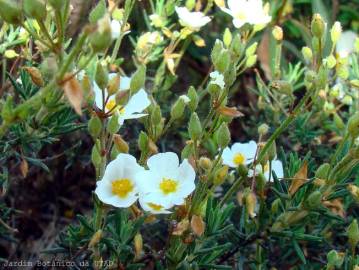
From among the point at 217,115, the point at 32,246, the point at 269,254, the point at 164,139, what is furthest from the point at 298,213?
the point at 32,246

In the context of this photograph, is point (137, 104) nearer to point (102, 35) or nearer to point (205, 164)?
point (205, 164)

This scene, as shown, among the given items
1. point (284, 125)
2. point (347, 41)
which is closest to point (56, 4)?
point (284, 125)

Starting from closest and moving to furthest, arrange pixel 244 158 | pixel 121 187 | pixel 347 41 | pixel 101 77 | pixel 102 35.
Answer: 1. pixel 102 35
2. pixel 101 77
3. pixel 121 187
4. pixel 244 158
5. pixel 347 41

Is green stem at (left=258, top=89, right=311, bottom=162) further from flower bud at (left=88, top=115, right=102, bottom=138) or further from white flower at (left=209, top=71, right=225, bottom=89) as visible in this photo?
flower bud at (left=88, top=115, right=102, bottom=138)

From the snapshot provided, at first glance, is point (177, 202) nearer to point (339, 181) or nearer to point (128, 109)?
point (128, 109)

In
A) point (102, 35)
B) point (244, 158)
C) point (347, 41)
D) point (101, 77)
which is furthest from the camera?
point (347, 41)

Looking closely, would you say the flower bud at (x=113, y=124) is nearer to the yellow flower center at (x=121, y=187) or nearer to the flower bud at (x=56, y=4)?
the yellow flower center at (x=121, y=187)

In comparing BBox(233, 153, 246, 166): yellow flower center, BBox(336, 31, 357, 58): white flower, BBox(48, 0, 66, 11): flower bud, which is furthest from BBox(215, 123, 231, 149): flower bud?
BBox(336, 31, 357, 58): white flower

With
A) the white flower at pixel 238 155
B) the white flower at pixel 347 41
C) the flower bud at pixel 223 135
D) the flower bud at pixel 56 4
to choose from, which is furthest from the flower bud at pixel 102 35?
the white flower at pixel 347 41
